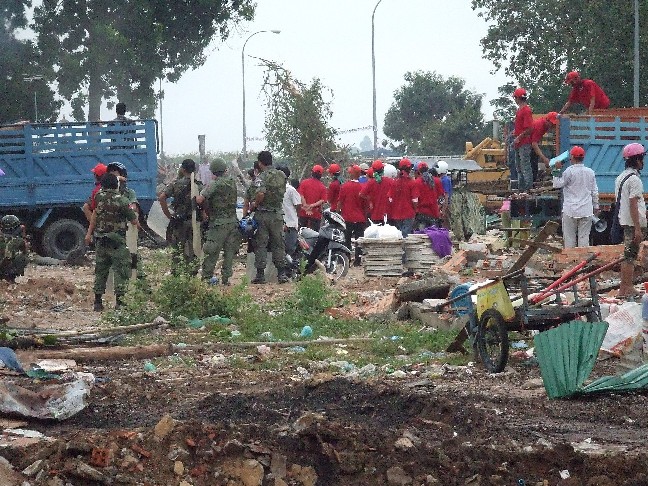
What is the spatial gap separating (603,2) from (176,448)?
3153 cm

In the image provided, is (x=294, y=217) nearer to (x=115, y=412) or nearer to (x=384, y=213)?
(x=384, y=213)

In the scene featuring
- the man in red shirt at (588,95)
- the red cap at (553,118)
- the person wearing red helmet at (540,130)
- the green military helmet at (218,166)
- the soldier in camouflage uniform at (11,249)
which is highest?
the man in red shirt at (588,95)

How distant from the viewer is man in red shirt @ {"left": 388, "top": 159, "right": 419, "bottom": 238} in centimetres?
1950

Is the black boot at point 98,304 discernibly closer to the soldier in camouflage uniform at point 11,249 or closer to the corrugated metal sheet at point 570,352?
the soldier in camouflage uniform at point 11,249

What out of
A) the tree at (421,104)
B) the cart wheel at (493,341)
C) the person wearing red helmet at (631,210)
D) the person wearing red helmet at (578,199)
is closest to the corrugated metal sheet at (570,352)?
the cart wheel at (493,341)

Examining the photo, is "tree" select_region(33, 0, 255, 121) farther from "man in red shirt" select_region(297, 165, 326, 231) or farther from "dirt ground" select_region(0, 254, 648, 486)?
"dirt ground" select_region(0, 254, 648, 486)

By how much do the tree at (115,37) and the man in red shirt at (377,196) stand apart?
2277 centimetres

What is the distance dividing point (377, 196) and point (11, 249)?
6068mm

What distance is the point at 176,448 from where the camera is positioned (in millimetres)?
6129

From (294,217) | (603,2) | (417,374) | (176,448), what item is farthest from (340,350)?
(603,2)

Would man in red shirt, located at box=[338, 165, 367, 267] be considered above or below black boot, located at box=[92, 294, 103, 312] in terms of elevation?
above

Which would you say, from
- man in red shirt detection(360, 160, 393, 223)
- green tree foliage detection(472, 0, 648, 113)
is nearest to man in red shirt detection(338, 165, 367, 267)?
man in red shirt detection(360, 160, 393, 223)

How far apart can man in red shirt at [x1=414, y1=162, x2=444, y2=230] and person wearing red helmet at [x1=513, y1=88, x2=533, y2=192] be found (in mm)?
1542

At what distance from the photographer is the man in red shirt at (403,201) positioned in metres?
19.5
